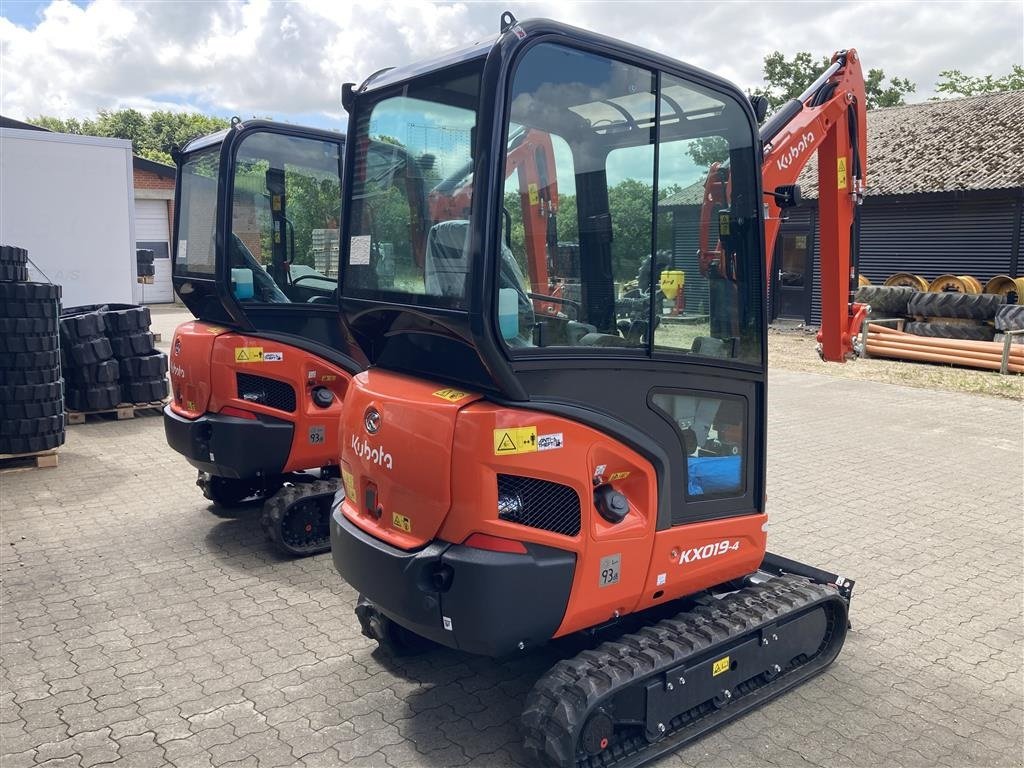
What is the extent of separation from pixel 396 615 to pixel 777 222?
3125 mm

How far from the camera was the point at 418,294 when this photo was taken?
3.47 meters

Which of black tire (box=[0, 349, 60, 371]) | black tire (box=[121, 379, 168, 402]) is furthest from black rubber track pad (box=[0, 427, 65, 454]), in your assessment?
black tire (box=[121, 379, 168, 402])

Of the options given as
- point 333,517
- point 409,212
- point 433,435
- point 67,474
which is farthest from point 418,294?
point 67,474

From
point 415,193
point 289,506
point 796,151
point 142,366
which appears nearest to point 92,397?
point 142,366

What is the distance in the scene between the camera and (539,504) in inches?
129

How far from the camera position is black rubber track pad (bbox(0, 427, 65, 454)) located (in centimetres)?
797

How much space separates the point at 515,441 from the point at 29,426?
6597mm

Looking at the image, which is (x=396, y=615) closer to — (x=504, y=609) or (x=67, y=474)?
(x=504, y=609)

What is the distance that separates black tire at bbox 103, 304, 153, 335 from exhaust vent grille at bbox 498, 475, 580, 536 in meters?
8.13

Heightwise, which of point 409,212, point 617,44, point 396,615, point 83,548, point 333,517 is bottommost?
point 83,548

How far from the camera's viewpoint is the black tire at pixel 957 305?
15.6 m

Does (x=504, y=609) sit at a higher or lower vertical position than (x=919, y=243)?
lower

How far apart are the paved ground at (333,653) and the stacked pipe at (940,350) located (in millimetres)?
7350

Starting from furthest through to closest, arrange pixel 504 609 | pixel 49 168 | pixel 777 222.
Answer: pixel 49 168 < pixel 777 222 < pixel 504 609
